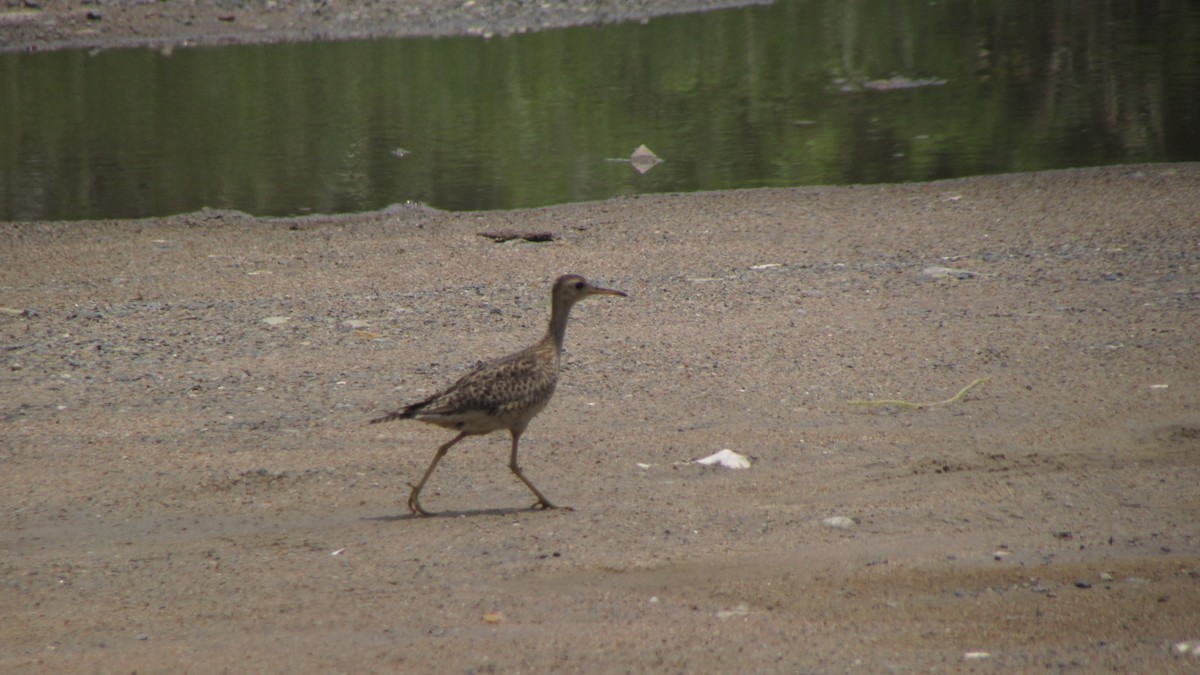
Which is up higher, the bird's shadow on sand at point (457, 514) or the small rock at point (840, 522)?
the small rock at point (840, 522)

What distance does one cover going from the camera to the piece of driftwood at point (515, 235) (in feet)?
38.9

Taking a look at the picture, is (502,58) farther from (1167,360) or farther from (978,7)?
(1167,360)

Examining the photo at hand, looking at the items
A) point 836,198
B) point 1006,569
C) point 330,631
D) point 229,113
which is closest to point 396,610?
point 330,631

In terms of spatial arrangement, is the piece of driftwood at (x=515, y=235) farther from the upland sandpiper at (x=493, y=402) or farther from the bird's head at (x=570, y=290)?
the upland sandpiper at (x=493, y=402)

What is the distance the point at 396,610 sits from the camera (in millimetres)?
5043

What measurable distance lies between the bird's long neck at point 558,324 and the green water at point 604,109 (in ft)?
24.1

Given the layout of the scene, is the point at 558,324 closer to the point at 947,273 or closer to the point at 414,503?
the point at 414,503

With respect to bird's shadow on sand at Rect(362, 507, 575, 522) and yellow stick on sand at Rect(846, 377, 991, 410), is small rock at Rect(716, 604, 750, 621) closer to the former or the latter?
bird's shadow on sand at Rect(362, 507, 575, 522)

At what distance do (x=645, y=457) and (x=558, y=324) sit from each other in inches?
31.7

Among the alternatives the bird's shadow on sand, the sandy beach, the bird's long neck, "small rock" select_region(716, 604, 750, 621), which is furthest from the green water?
"small rock" select_region(716, 604, 750, 621)

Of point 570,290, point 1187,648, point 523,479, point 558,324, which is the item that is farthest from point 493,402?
point 1187,648

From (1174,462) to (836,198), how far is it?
7.04 metres

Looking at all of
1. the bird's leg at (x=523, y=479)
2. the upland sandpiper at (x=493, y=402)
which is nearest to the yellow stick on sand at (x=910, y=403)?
the upland sandpiper at (x=493, y=402)

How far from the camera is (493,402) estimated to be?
5.99 meters
